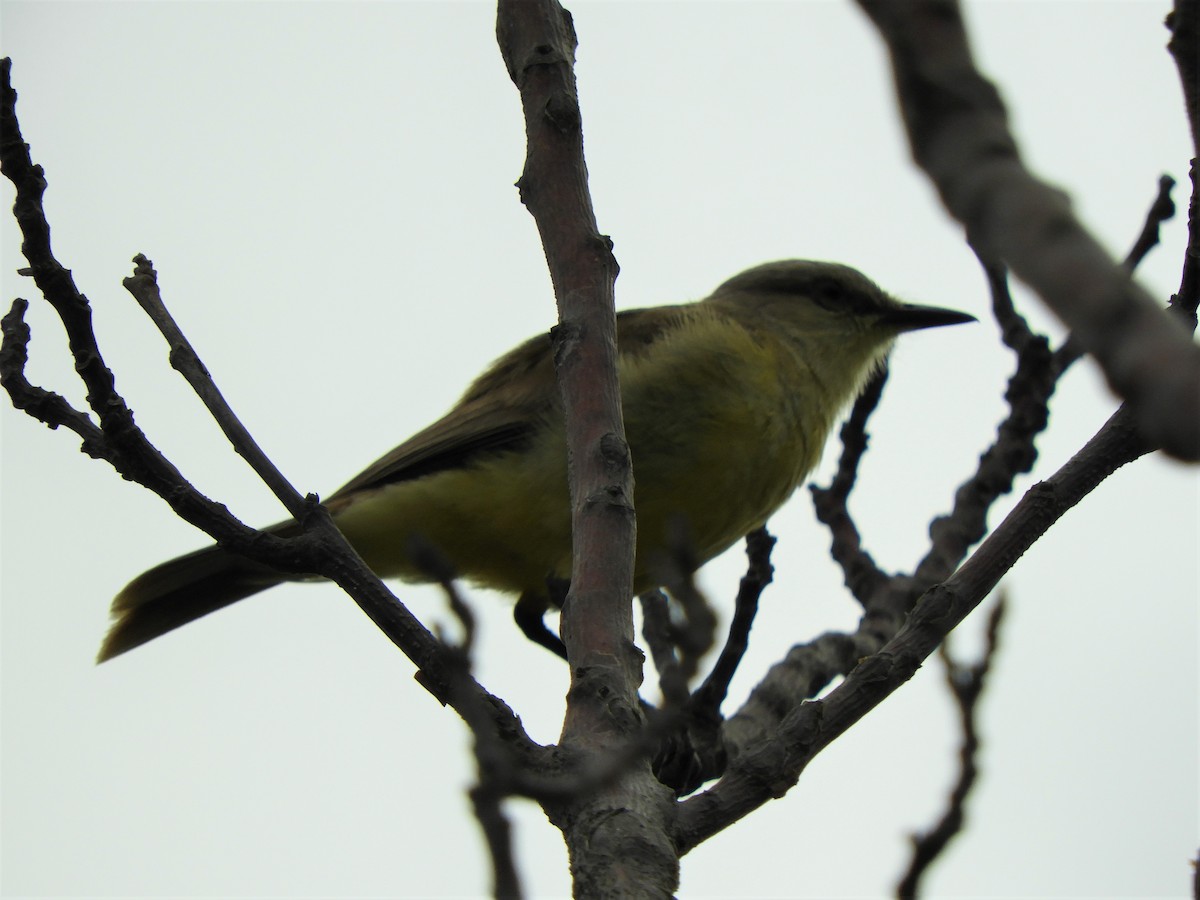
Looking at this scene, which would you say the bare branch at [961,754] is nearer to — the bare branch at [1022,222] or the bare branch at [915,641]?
the bare branch at [915,641]

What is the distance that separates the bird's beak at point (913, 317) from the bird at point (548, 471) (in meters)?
0.82

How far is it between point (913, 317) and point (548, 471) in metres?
2.53

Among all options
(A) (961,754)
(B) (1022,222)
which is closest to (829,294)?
(A) (961,754)

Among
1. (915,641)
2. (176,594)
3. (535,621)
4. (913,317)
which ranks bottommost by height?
(915,641)

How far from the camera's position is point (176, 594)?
5.73 m

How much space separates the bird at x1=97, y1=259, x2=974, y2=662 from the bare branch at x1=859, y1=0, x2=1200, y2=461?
3.46m

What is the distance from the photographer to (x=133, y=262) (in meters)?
3.04

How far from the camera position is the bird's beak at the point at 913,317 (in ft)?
22.1

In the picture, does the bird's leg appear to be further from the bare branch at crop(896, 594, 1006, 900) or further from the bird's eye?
the bare branch at crop(896, 594, 1006, 900)

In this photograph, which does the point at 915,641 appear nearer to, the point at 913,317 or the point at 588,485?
the point at 588,485

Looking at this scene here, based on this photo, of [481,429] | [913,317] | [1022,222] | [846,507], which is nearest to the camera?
[1022,222]

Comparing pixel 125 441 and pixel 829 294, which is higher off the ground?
pixel 829 294

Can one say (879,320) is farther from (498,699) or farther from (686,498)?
(498,699)

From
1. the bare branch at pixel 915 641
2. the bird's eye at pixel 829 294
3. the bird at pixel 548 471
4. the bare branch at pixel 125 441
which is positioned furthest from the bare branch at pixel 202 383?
the bird's eye at pixel 829 294
